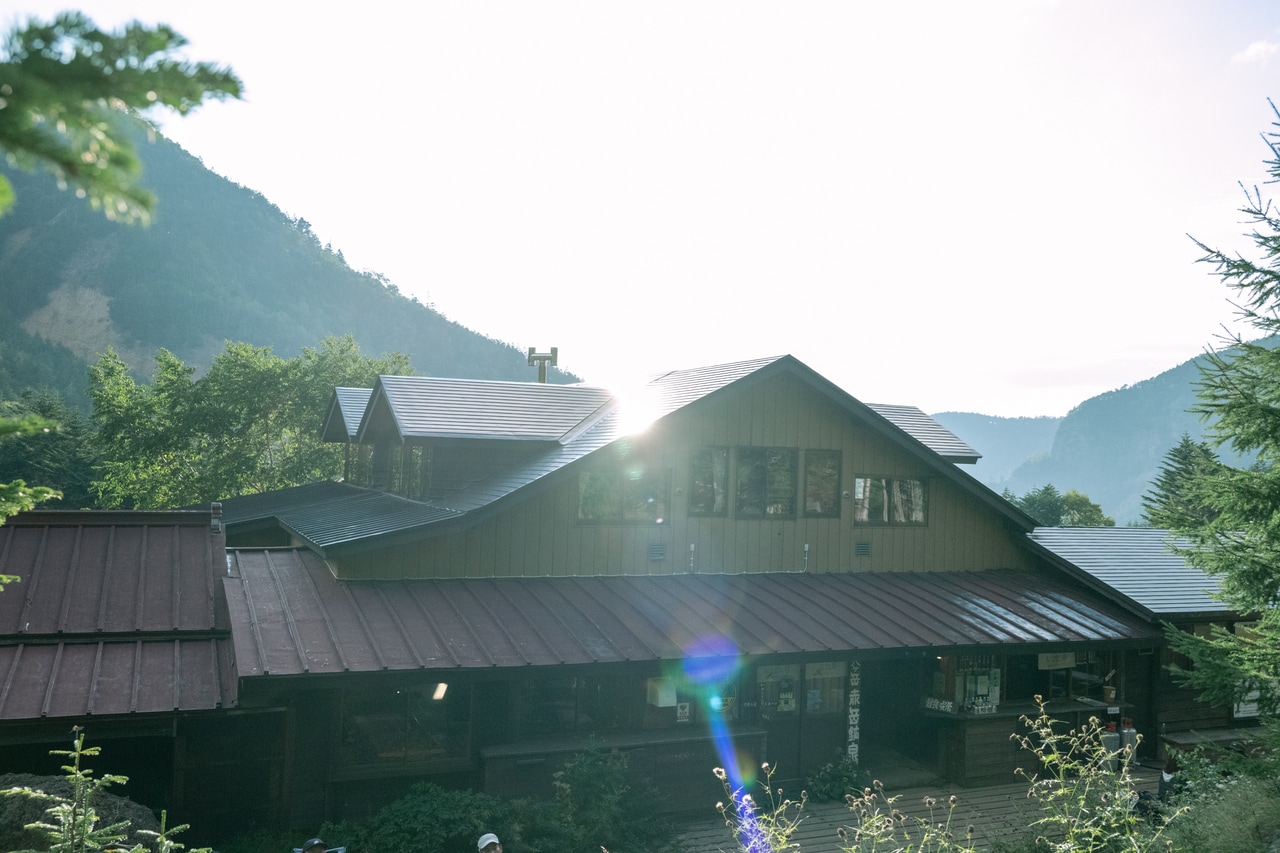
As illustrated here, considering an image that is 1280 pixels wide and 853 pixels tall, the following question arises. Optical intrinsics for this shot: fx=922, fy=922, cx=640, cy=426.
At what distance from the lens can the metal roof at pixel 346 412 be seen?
81.4 feet

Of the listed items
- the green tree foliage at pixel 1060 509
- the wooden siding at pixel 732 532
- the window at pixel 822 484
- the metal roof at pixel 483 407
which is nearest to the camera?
the wooden siding at pixel 732 532

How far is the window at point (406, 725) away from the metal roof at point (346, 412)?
432 inches

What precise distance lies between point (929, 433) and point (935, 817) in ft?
32.7

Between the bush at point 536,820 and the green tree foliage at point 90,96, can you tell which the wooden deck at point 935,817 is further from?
the green tree foliage at point 90,96

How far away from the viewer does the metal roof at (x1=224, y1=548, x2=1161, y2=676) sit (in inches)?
493

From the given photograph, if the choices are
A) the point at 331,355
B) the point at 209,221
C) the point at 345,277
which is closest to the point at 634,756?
the point at 331,355

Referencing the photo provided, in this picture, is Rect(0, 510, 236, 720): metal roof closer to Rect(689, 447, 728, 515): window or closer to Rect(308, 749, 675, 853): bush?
Rect(308, 749, 675, 853): bush

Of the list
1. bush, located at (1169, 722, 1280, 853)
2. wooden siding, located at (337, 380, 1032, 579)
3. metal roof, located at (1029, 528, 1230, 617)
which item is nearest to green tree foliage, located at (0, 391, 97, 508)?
wooden siding, located at (337, 380, 1032, 579)

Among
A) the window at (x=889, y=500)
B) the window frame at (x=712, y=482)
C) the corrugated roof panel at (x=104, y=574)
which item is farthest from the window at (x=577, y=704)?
the window at (x=889, y=500)

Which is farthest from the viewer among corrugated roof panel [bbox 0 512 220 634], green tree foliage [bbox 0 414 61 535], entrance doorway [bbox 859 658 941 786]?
entrance doorway [bbox 859 658 941 786]

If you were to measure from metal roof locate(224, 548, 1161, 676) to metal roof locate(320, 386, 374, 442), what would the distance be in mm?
8436

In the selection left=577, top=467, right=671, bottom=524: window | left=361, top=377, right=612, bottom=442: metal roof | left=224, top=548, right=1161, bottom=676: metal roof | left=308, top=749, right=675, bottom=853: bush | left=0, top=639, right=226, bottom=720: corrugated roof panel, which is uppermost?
left=361, top=377, right=612, bottom=442: metal roof

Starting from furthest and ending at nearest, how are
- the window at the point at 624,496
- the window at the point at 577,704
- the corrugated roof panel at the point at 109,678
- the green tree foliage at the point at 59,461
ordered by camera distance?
the green tree foliage at the point at 59,461 < the window at the point at 624,496 < the window at the point at 577,704 < the corrugated roof panel at the point at 109,678

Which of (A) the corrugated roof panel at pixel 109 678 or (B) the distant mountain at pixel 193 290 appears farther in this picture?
(B) the distant mountain at pixel 193 290
